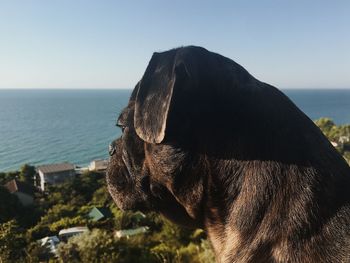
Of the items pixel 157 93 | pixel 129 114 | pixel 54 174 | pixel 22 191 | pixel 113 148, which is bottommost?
pixel 54 174

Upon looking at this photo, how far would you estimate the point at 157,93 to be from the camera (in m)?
2.37

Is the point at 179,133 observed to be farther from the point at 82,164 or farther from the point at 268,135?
the point at 82,164

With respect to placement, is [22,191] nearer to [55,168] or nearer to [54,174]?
[54,174]

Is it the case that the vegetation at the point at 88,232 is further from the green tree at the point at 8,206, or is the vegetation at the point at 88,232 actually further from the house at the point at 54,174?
the house at the point at 54,174

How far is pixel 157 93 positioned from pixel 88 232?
14.8m

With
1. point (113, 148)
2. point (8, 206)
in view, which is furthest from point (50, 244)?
point (113, 148)

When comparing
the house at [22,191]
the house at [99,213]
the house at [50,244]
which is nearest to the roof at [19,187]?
the house at [22,191]

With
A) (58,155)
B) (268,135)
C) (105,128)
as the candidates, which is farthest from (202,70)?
(105,128)

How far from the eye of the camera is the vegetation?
1252 cm

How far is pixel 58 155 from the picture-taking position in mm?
71688

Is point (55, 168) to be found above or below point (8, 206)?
below

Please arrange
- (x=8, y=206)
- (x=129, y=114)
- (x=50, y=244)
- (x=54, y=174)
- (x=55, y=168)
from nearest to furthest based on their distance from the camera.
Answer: (x=129, y=114)
(x=50, y=244)
(x=8, y=206)
(x=54, y=174)
(x=55, y=168)

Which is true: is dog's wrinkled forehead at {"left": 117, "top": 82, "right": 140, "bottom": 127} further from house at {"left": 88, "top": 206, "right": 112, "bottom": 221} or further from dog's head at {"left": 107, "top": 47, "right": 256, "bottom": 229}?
house at {"left": 88, "top": 206, "right": 112, "bottom": 221}

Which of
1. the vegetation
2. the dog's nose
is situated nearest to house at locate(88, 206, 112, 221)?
the vegetation
